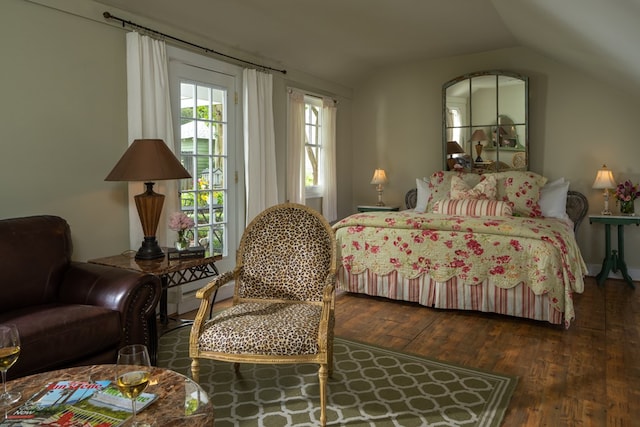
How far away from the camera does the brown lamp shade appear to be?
2822 millimetres

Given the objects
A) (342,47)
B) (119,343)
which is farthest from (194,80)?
(119,343)

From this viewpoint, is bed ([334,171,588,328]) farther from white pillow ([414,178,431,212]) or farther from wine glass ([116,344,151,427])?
wine glass ([116,344,151,427])

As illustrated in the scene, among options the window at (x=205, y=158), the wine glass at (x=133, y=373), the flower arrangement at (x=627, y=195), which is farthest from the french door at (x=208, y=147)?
the flower arrangement at (x=627, y=195)

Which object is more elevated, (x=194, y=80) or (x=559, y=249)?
(x=194, y=80)

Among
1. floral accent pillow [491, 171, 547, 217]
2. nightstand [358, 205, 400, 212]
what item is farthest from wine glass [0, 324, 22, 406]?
nightstand [358, 205, 400, 212]

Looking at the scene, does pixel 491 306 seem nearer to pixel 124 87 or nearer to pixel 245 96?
pixel 245 96

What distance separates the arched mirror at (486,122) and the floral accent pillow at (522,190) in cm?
47

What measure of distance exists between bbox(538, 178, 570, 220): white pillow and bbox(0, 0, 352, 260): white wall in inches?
161

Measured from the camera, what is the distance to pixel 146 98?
133 inches

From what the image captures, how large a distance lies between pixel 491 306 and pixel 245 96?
2.97 metres

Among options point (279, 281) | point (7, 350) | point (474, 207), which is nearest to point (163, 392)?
point (7, 350)

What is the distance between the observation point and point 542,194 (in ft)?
15.8

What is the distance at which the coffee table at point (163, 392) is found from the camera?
4.11 ft

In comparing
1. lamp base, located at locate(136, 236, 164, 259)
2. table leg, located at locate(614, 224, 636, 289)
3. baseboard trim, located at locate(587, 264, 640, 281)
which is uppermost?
lamp base, located at locate(136, 236, 164, 259)
